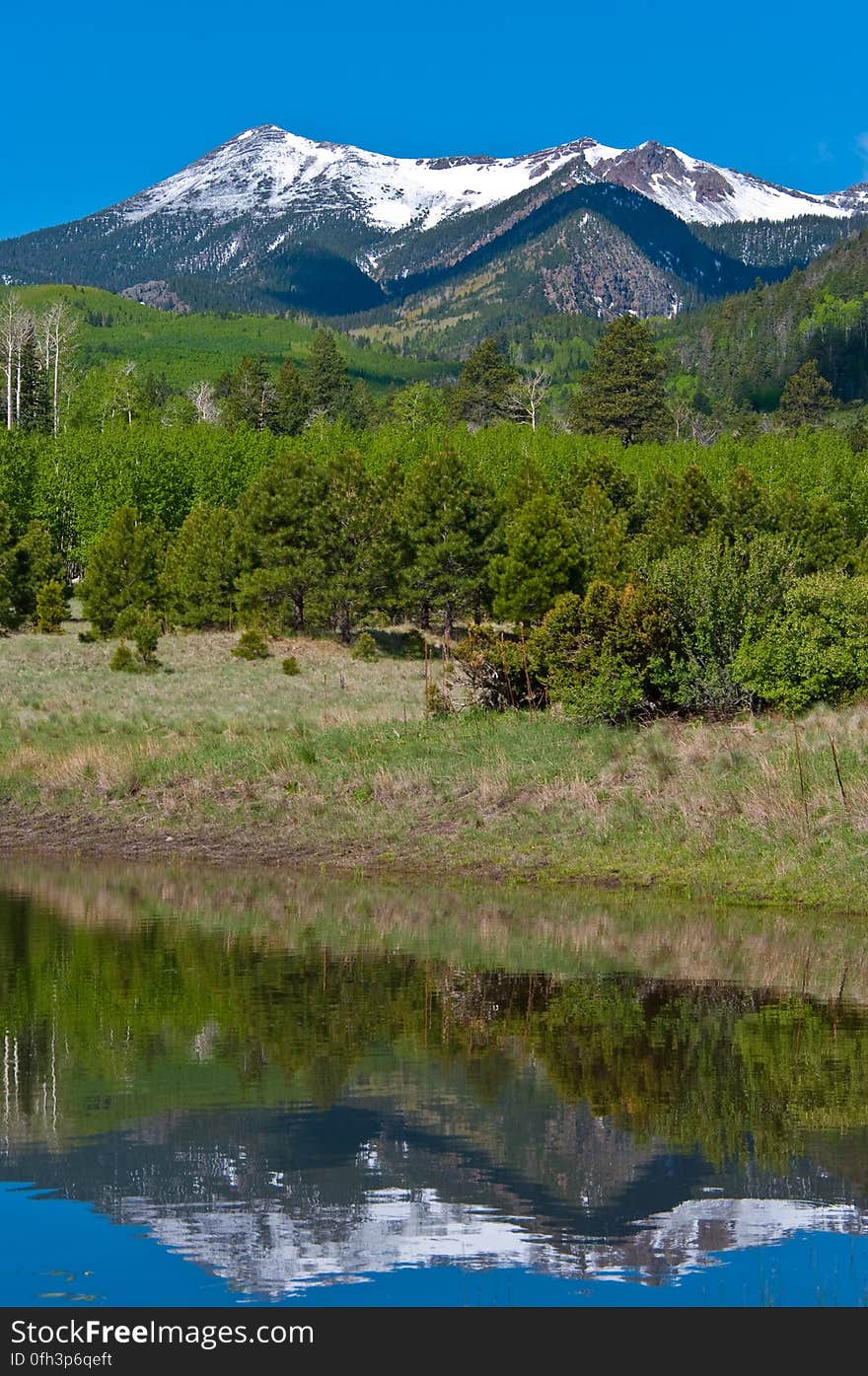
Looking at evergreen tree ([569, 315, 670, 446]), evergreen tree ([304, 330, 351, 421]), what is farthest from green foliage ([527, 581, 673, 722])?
evergreen tree ([304, 330, 351, 421])

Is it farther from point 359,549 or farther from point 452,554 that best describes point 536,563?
point 359,549

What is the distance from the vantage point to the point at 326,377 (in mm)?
160000

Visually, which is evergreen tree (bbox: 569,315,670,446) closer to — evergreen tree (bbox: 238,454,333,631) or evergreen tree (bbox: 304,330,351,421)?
evergreen tree (bbox: 304,330,351,421)

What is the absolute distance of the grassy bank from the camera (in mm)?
21625

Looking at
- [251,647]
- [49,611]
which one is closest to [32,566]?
[49,611]

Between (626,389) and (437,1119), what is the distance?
13502 centimetres

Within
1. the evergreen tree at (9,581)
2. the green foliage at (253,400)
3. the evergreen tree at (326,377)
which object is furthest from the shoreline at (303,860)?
the evergreen tree at (326,377)

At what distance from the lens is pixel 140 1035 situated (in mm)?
13148

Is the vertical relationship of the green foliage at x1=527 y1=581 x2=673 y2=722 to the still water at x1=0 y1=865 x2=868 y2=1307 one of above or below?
above

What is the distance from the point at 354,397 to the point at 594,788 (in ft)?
475

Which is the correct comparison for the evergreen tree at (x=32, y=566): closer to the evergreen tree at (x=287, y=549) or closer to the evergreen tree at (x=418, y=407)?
the evergreen tree at (x=287, y=549)

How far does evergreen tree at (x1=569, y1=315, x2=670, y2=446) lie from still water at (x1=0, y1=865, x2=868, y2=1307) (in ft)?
411

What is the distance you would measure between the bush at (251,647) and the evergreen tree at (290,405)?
81380mm

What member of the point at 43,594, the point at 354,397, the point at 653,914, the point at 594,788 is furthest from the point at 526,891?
the point at 354,397
